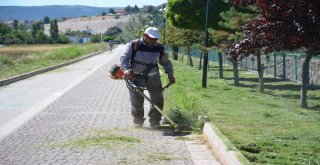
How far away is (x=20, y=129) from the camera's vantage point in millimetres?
10234

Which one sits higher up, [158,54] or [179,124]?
[158,54]

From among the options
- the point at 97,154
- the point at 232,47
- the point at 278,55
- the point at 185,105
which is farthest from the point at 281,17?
the point at 278,55

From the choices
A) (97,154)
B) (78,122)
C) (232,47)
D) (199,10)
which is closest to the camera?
(97,154)

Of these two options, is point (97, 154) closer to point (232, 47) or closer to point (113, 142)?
point (113, 142)

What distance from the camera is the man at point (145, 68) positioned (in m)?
10.3

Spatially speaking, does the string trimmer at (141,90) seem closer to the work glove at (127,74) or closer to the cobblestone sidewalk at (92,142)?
the cobblestone sidewalk at (92,142)

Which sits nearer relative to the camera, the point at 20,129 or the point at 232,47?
the point at 20,129

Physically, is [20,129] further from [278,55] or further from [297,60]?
[278,55]

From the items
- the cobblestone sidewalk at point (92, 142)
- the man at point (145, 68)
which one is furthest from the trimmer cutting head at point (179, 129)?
the man at point (145, 68)

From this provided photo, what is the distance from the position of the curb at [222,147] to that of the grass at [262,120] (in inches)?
7.3

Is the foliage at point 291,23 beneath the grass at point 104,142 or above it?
above

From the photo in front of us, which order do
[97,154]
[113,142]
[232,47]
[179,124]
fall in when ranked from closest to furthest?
[97,154]
[113,142]
[179,124]
[232,47]

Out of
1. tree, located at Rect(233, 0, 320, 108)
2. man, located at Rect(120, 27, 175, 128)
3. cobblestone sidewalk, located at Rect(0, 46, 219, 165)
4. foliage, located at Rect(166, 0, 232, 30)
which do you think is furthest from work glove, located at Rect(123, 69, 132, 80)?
foliage, located at Rect(166, 0, 232, 30)

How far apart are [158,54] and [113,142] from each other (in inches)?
89.0
